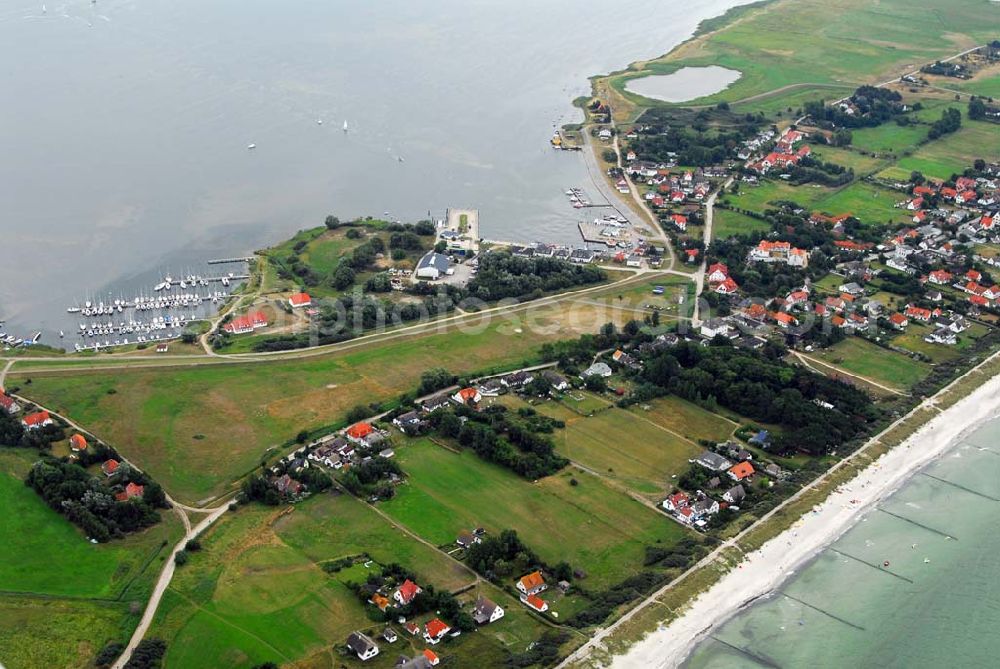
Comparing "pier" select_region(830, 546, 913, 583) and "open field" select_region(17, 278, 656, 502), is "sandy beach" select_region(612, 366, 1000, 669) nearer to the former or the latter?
"pier" select_region(830, 546, 913, 583)

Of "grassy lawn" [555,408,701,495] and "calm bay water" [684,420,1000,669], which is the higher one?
"grassy lawn" [555,408,701,495]

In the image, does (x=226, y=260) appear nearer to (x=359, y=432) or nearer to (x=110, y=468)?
(x=359, y=432)

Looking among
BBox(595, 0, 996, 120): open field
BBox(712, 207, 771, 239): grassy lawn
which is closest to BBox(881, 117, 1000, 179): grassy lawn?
BBox(595, 0, 996, 120): open field

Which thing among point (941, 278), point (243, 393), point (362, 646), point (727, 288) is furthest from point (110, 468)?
point (941, 278)

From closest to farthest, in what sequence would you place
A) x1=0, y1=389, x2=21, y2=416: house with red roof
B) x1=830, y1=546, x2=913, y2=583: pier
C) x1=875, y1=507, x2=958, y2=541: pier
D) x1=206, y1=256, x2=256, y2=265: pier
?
x1=830, y1=546, x2=913, y2=583: pier → x1=875, y1=507, x2=958, y2=541: pier → x1=0, y1=389, x2=21, y2=416: house with red roof → x1=206, y1=256, x2=256, y2=265: pier

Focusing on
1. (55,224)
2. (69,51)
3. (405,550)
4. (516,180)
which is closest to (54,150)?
(55,224)

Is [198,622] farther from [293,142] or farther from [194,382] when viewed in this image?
[293,142]

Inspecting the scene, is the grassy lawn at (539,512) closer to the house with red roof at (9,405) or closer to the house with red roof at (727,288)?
the house with red roof at (9,405)
